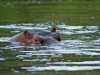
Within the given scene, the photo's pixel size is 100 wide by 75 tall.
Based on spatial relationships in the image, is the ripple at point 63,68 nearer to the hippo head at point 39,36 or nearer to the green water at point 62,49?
the green water at point 62,49

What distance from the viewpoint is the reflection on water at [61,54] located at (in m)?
10.8

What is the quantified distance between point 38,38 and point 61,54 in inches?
87.8

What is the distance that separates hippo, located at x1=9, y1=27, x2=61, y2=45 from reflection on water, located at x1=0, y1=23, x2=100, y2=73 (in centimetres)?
29

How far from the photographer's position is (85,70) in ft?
33.9

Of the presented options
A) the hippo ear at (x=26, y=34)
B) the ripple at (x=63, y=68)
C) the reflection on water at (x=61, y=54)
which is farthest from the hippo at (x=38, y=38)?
the ripple at (x=63, y=68)

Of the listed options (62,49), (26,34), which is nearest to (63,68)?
(62,49)

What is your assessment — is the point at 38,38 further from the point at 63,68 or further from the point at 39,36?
the point at 63,68

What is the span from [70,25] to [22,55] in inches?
307

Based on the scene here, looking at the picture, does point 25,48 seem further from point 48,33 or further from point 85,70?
point 85,70

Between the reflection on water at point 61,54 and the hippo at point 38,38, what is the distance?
0.29m

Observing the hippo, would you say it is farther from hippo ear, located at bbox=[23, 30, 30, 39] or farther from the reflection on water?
the reflection on water

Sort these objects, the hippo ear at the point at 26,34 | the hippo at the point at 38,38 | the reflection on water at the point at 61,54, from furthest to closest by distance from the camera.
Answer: the hippo ear at the point at 26,34 → the hippo at the point at 38,38 → the reflection on water at the point at 61,54

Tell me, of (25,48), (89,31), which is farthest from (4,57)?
(89,31)

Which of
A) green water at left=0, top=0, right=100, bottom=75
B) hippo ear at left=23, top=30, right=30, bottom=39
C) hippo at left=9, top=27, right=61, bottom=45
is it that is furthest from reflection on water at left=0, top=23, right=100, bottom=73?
hippo ear at left=23, top=30, right=30, bottom=39
